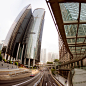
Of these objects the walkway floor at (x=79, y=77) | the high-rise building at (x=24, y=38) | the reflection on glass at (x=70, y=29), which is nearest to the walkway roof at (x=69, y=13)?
the reflection on glass at (x=70, y=29)

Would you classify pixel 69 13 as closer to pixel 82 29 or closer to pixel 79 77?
pixel 82 29

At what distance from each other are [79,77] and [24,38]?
9369 cm

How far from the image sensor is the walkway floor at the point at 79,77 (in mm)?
19631

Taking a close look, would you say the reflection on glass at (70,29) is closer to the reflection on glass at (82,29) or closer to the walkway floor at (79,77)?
the reflection on glass at (82,29)

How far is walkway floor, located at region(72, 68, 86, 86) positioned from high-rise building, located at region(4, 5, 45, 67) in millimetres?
61526

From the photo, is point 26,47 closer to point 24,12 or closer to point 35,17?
point 24,12

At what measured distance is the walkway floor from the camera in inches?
773

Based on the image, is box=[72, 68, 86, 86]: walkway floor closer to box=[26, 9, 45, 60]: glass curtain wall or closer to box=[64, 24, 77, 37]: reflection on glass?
box=[64, 24, 77, 37]: reflection on glass

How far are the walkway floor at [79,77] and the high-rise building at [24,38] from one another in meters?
61.5

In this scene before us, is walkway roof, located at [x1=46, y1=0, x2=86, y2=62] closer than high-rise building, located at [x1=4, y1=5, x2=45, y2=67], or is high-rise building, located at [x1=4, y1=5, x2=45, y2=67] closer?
walkway roof, located at [x1=46, y1=0, x2=86, y2=62]

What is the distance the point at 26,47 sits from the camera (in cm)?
10269

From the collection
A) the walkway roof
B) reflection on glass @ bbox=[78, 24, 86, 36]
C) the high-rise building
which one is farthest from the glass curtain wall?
the walkway roof

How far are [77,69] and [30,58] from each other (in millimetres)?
76847

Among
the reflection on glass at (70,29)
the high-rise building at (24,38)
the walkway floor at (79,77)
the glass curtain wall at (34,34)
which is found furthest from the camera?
the glass curtain wall at (34,34)
